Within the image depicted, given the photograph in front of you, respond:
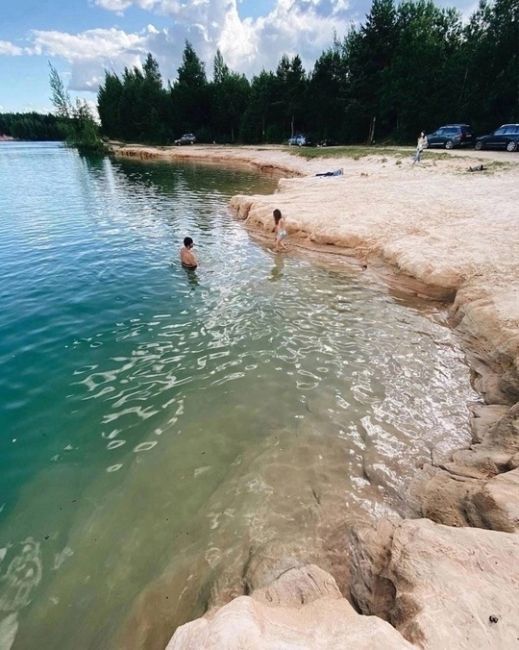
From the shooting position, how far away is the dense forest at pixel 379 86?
34938 mm

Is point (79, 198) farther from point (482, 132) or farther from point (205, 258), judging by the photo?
point (482, 132)

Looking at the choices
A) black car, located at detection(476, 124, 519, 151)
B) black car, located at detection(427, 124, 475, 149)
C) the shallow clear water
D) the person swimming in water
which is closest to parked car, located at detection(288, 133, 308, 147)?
black car, located at detection(427, 124, 475, 149)

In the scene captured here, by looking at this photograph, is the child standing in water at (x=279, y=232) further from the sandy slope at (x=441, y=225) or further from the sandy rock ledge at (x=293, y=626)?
the sandy rock ledge at (x=293, y=626)

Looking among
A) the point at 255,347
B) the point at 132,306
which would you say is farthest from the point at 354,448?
the point at 132,306

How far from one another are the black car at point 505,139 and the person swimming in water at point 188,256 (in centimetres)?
2785

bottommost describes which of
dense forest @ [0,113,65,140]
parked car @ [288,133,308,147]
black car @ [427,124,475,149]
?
dense forest @ [0,113,65,140]

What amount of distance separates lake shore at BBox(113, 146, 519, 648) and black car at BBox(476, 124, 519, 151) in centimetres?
923

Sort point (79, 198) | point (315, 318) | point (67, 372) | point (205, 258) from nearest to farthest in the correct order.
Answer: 1. point (67, 372)
2. point (315, 318)
3. point (205, 258)
4. point (79, 198)

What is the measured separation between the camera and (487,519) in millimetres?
3361

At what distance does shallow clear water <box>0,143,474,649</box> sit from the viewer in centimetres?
376

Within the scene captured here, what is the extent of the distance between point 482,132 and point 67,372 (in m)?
44.7

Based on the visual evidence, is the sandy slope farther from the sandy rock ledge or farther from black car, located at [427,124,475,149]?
black car, located at [427,124,475,149]

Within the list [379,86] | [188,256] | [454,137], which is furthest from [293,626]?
[379,86]

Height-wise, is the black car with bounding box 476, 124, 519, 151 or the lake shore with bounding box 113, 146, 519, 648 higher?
the black car with bounding box 476, 124, 519, 151
